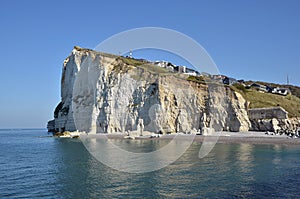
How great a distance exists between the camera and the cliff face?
51.4 meters

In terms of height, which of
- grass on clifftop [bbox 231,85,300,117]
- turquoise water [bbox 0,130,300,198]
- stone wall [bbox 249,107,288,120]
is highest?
grass on clifftop [bbox 231,85,300,117]

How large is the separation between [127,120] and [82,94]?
493 inches

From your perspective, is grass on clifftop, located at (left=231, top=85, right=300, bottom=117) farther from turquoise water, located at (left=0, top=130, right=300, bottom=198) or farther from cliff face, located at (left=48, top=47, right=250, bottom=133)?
turquoise water, located at (left=0, top=130, right=300, bottom=198)

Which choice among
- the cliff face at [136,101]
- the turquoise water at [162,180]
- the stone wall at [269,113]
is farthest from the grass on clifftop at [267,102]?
the turquoise water at [162,180]

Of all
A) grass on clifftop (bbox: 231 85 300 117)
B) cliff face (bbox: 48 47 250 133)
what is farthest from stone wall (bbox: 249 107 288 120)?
grass on clifftop (bbox: 231 85 300 117)

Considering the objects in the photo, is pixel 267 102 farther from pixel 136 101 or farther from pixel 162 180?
pixel 162 180

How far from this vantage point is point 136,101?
55.8 m

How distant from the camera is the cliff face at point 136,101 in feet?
169

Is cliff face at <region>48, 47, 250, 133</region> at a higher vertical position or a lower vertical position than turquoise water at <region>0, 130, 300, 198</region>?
higher

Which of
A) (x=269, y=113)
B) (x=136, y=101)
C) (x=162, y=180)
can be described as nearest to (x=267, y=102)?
(x=269, y=113)

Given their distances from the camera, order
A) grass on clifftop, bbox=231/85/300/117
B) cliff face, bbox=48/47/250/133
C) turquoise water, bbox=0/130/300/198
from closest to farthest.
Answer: turquoise water, bbox=0/130/300/198 < cliff face, bbox=48/47/250/133 < grass on clifftop, bbox=231/85/300/117

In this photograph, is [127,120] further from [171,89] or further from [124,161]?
[124,161]

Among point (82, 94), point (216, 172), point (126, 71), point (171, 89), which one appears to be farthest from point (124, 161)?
point (82, 94)

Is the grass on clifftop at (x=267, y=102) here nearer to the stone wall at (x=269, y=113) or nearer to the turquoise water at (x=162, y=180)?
the stone wall at (x=269, y=113)
